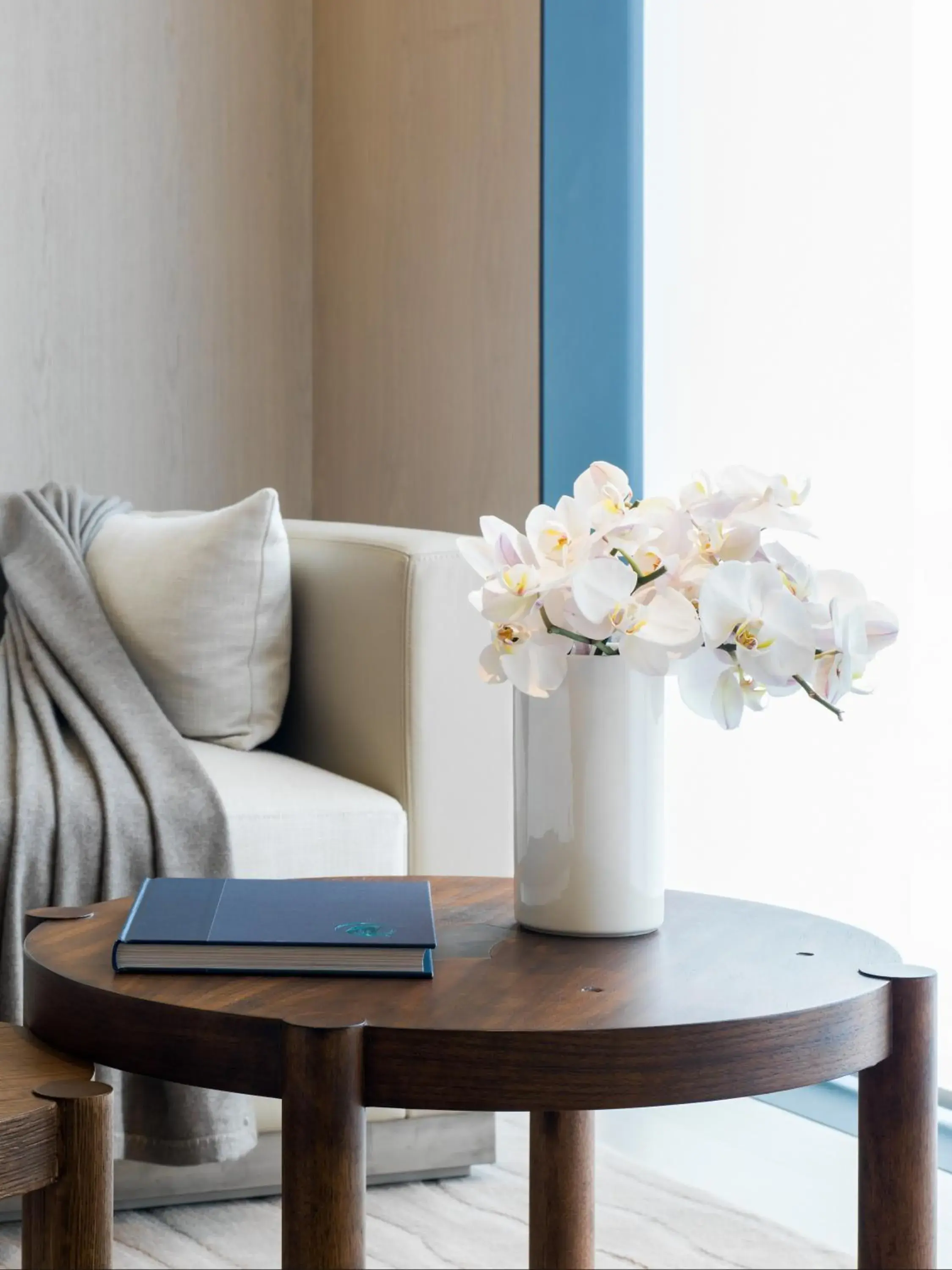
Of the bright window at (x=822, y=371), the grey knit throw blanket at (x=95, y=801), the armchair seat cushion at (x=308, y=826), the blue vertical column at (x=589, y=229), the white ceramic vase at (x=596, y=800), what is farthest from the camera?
the blue vertical column at (x=589, y=229)

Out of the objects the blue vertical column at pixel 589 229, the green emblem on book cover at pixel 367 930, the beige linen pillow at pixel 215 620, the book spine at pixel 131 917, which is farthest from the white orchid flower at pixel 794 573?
the blue vertical column at pixel 589 229

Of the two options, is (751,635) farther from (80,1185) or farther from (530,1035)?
(80,1185)

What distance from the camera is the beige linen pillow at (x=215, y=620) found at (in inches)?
81.7

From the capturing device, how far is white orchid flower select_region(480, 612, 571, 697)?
1099 mm

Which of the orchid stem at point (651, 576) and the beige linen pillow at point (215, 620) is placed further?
the beige linen pillow at point (215, 620)

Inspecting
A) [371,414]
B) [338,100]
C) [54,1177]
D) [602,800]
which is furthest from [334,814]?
[338,100]

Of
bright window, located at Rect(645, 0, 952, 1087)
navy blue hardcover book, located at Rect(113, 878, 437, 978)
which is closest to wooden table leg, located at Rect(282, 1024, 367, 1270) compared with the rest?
navy blue hardcover book, located at Rect(113, 878, 437, 978)

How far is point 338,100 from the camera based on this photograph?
10.9 feet

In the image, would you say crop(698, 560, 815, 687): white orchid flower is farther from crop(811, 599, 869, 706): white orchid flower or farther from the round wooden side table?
the round wooden side table

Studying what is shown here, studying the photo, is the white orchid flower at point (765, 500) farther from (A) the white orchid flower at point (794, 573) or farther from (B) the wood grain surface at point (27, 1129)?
(B) the wood grain surface at point (27, 1129)

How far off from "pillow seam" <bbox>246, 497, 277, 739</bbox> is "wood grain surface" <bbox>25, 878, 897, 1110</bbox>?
996 mm

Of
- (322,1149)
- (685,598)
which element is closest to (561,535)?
(685,598)

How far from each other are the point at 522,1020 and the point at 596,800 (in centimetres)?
24

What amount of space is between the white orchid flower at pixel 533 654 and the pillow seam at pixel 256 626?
103 cm
